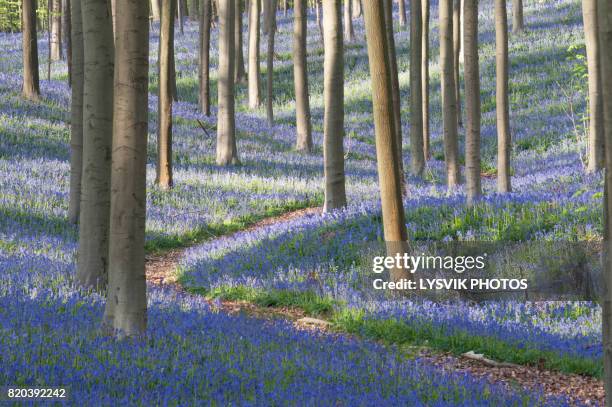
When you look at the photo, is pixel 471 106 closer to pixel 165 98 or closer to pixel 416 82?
pixel 165 98

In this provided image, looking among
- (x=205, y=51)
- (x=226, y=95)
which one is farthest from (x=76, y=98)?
(x=205, y=51)

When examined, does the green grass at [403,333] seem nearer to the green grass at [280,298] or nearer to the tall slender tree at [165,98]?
the green grass at [280,298]

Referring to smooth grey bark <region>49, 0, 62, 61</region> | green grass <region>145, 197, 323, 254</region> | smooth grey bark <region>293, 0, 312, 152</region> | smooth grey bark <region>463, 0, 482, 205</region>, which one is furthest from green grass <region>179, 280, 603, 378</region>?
smooth grey bark <region>49, 0, 62, 61</region>

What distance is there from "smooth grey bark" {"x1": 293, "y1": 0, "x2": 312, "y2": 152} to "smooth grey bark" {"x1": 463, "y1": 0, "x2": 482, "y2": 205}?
963 cm

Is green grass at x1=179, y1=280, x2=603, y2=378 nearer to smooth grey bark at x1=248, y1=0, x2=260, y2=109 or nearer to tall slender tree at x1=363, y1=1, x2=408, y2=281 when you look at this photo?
tall slender tree at x1=363, y1=1, x2=408, y2=281

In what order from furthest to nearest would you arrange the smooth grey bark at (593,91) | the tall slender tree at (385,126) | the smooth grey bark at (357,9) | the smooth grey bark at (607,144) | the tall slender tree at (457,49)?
the smooth grey bark at (357,9)
the tall slender tree at (457,49)
the smooth grey bark at (593,91)
the tall slender tree at (385,126)
the smooth grey bark at (607,144)

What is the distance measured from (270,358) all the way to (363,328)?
96.8 inches

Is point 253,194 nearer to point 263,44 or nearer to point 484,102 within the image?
point 484,102

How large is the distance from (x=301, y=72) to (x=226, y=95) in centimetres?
345

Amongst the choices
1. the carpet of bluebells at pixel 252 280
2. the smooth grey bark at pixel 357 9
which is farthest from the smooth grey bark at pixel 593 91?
the smooth grey bark at pixel 357 9

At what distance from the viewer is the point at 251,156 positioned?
2447 cm

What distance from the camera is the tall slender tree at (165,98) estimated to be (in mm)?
17281

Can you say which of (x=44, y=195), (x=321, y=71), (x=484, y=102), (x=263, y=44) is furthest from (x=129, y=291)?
(x=263, y=44)

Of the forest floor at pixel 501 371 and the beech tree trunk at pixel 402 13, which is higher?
the beech tree trunk at pixel 402 13
